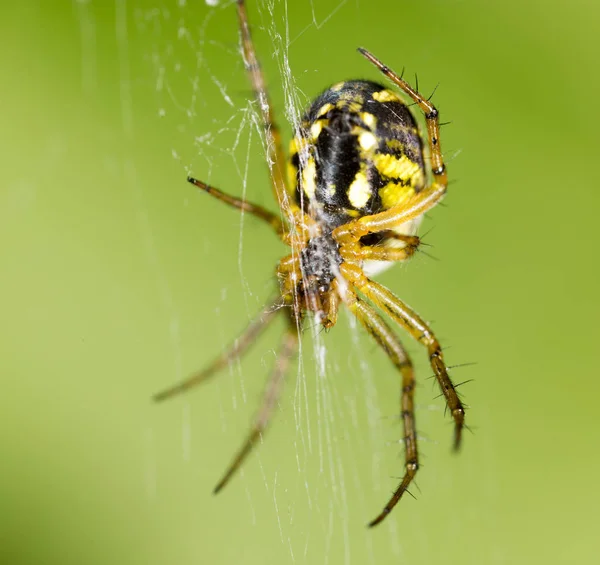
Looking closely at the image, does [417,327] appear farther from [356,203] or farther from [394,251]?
[356,203]

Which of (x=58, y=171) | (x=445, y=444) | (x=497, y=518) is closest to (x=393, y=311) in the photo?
(x=445, y=444)

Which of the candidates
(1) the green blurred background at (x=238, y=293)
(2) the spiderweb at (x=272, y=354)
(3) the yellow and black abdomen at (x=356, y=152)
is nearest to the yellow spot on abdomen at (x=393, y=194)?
(3) the yellow and black abdomen at (x=356, y=152)

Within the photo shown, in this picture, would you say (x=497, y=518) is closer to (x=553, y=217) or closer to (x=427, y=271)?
(x=427, y=271)

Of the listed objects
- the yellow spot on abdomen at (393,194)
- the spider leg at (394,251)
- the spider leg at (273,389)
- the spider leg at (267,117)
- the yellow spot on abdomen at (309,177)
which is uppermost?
the spider leg at (267,117)

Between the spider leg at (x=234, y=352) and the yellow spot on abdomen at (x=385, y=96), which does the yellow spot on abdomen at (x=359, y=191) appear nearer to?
the yellow spot on abdomen at (x=385, y=96)

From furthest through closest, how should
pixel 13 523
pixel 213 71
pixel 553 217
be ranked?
pixel 553 217, pixel 213 71, pixel 13 523
